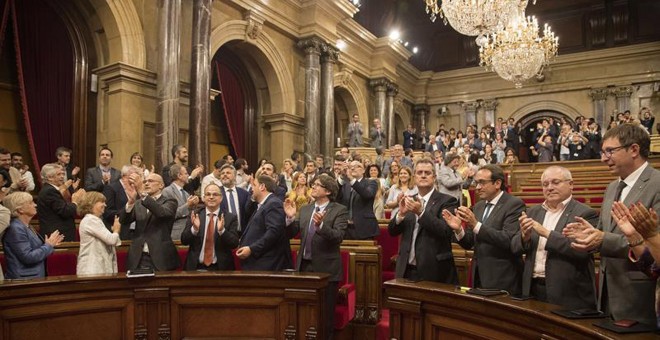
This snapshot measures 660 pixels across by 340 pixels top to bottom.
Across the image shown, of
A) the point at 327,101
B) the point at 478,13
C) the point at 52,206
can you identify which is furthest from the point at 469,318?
the point at 327,101

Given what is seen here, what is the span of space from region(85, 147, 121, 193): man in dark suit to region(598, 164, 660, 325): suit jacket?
4.87m

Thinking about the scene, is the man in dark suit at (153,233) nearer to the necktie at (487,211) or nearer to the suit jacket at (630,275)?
the necktie at (487,211)

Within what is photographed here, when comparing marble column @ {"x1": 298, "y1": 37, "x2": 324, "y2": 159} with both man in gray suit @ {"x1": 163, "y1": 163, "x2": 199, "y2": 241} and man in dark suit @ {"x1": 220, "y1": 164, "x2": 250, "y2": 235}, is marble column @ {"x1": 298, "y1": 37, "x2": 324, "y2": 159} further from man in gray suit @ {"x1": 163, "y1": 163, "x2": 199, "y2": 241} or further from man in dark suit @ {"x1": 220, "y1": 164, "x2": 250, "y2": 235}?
man in gray suit @ {"x1": 163, "y1": 163, "x2": 199, "y2": 241}

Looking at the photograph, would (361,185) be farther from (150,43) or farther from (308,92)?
(308,92)

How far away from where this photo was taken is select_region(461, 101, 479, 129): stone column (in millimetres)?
17234

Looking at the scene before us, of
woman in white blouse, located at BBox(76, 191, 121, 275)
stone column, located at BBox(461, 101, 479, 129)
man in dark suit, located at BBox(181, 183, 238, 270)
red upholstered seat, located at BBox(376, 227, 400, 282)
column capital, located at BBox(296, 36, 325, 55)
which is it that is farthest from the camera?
stone column, located at BBox(461, 101, 479, 129)

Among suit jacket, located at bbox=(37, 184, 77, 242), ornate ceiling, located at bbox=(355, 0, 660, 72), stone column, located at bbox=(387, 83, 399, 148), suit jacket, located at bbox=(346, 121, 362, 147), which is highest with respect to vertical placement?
ornate ceiling, located at bbox=(355, 0, 660, 72)

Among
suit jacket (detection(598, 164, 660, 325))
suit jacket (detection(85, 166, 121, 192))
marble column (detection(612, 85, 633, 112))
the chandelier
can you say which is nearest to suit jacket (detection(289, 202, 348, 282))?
suit jacket (detection(598, 164, 660, 325))

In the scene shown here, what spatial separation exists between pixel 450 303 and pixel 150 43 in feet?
22.2

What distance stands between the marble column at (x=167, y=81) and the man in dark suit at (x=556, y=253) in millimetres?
5681

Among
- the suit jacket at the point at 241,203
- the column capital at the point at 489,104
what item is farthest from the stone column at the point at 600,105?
the suit jacket at the point at 241,203

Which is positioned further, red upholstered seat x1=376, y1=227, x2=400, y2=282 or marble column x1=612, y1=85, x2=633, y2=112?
marble column x1=612, y1=85, x2=633, y2=112

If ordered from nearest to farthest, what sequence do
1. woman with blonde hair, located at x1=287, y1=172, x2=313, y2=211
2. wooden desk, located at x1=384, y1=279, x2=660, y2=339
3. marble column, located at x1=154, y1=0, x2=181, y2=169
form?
wooden desk, located at x1=384, y1=279, x2=660, y2=339 → woman with blonde hair, located at x1=287, y1=172, x2=313, y2=211 → marble column, located at x1=154, y1=0, x2=181, y2=169

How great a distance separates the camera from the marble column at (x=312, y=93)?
10.8m
